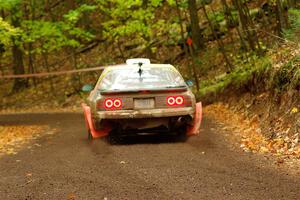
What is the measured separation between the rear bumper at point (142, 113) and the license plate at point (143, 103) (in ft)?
0.28

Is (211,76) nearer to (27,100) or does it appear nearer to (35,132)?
(35,132)

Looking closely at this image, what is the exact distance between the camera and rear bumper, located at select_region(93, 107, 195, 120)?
966 cm

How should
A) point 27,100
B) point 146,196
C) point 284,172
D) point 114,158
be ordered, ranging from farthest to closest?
point 27,100
point 114,158
point 284,172
point 146,196

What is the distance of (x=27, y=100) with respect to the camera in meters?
28.2

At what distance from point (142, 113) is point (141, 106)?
15cm

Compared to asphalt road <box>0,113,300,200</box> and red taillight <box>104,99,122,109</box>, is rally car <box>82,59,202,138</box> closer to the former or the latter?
red taillight <box>104,99,122,109</box>

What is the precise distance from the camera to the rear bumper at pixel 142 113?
966 centimetres

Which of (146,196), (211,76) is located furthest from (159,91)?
(211,76)

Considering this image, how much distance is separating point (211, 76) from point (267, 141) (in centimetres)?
1218

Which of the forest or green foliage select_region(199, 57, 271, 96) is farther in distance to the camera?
green foliage select_region(199, 57, 271, 96)

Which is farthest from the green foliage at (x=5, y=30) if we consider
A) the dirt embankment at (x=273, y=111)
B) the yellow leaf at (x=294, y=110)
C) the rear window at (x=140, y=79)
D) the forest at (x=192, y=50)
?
the yellow leaf at (x=294, y=110)

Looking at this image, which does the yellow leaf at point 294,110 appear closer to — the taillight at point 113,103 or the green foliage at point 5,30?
the taillight at point 113,103

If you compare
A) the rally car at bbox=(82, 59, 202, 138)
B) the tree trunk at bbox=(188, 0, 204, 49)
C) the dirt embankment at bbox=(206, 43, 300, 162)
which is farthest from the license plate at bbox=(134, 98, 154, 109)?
the tree trunk at bbox=(188, 0, 204, 49)

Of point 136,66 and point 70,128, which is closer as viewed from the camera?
point 136,66
